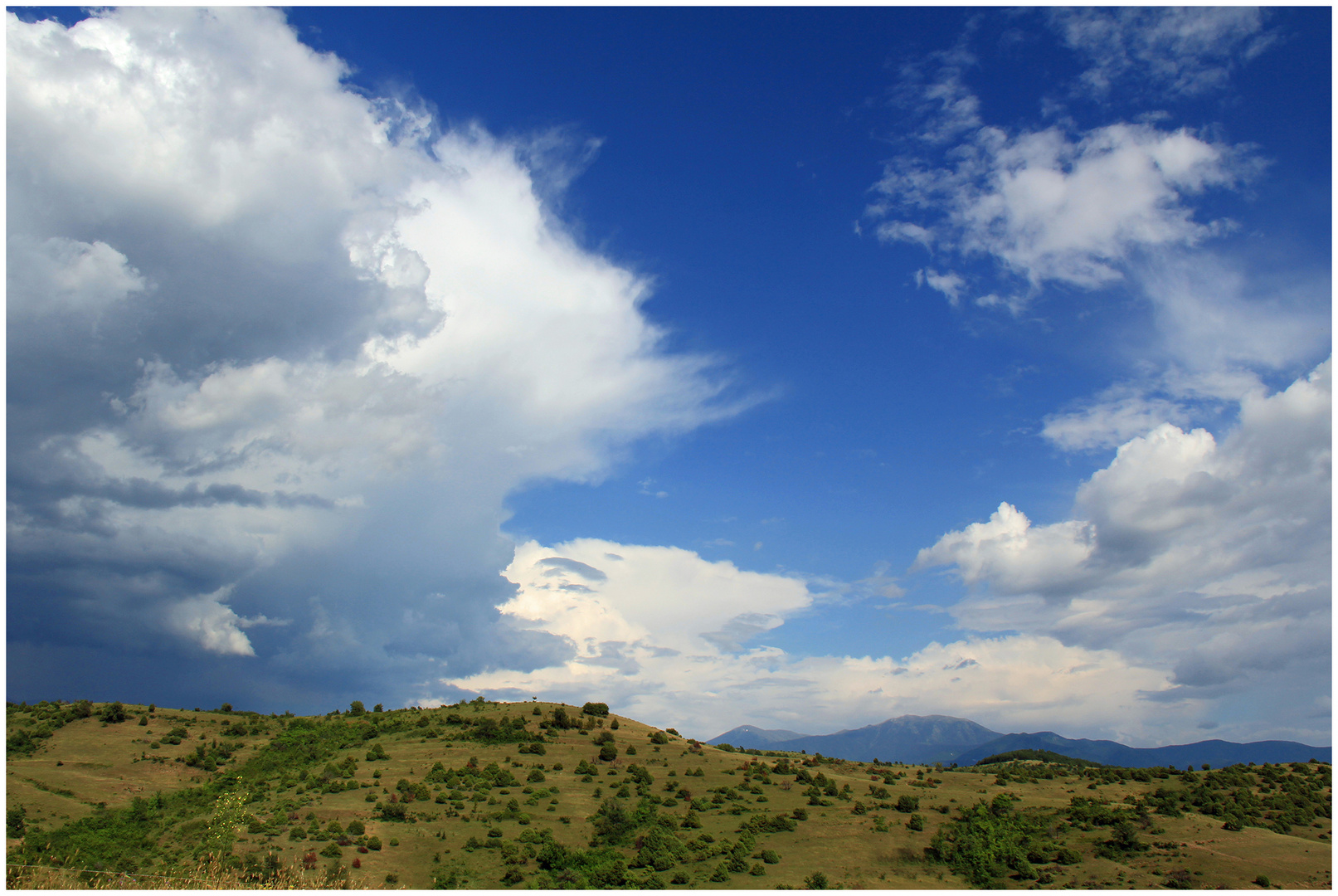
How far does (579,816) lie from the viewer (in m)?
72.1

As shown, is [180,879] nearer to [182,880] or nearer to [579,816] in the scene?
[182,880]

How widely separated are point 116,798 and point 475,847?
141ft

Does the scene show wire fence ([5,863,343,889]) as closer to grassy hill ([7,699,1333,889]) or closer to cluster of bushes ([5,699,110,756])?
grassy hill ([7,699,1333,889])

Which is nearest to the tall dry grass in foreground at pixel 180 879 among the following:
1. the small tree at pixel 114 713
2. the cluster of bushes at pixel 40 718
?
the cluster of bushes at pixel 40 718

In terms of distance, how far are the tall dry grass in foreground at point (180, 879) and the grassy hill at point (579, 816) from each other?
26 cm

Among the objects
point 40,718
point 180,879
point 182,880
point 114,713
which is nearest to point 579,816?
point 182,880

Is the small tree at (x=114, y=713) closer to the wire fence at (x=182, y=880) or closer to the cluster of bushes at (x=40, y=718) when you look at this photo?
the cluster of bushes at (x=40, y=718)

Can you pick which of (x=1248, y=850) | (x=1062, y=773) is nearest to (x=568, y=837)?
(x=1248, y=850)

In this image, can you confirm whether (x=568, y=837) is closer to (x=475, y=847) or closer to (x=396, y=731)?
(x=475, y=847)

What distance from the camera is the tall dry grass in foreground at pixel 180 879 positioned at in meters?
40.9

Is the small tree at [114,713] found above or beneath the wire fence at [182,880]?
above

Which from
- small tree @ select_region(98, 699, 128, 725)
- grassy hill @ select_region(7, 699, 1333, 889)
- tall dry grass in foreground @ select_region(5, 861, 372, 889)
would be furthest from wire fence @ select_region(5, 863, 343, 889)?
small tree @ select_region(98, 699, 128, 725)

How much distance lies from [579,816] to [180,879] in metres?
35.0

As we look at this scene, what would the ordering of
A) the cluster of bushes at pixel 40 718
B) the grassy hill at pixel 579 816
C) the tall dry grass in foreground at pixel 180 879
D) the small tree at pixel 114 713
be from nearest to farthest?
the tall dry grass in foreground at pixel 180 879, the grassy hill at pixel 579 816, the cluster of bushes at pixel 40 718, the small tree at pixel 114 713
